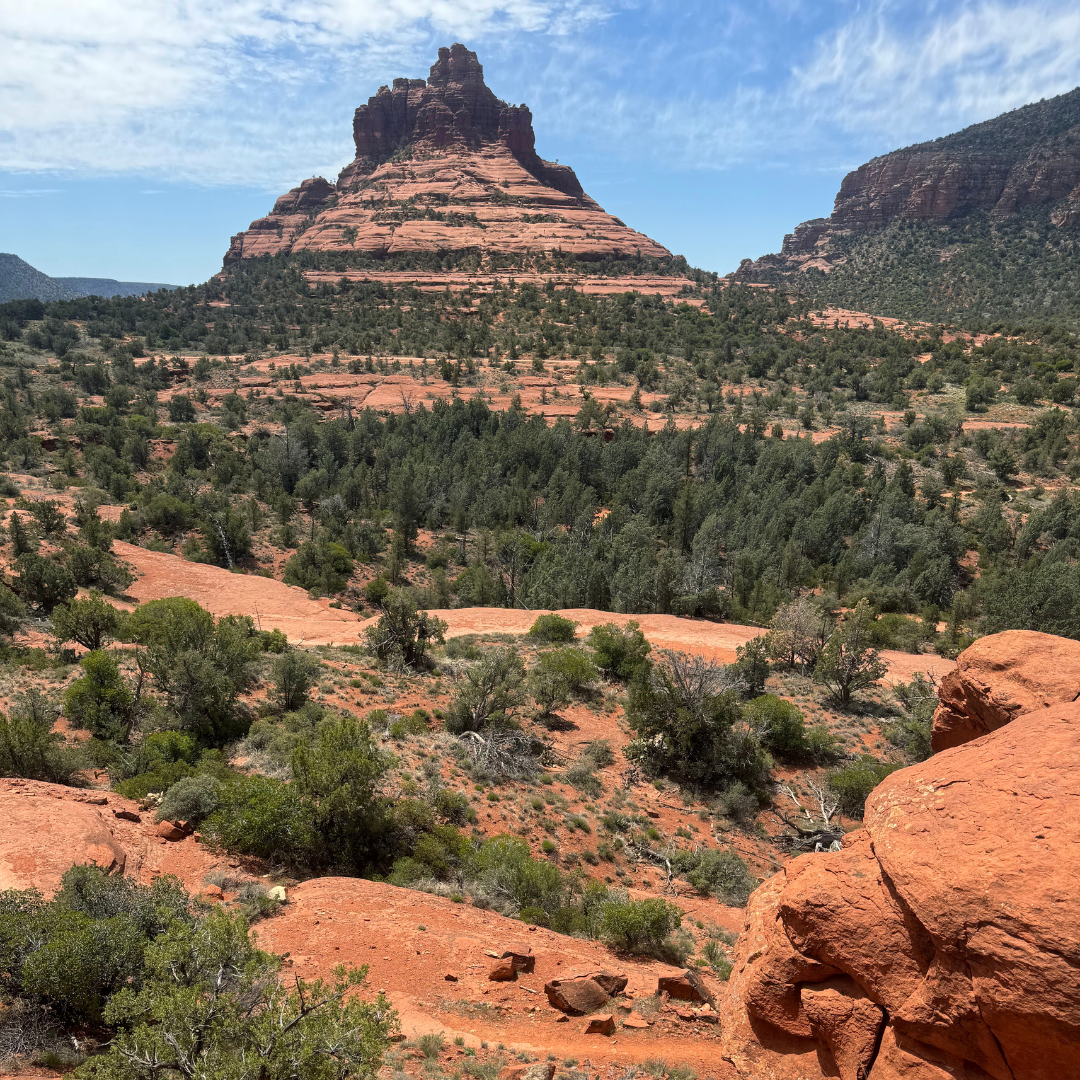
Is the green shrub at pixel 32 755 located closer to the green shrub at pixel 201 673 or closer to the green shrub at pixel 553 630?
the green shrub at pixel 201 673

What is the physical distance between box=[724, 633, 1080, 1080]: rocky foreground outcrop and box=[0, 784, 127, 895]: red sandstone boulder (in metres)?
10.2

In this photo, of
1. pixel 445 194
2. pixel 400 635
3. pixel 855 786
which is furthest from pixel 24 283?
pixel 855 786

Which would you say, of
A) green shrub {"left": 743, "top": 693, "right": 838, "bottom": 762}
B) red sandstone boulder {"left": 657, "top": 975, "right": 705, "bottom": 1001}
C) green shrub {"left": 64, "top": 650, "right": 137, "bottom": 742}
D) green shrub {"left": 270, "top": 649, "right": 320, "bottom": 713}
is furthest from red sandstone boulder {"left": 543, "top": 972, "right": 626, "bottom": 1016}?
green shrub {"left": 64, "top": 650, "right": 137, "bottom": 742}

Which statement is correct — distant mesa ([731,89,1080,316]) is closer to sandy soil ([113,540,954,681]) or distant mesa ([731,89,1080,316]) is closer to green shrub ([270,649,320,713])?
sandy soil ([113,540,954,681])

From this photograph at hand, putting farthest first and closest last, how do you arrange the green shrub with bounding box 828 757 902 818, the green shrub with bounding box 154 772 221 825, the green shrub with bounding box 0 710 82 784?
1. the green shrub with bounding box 828 757 902 818
2. the green shrub with bounding box 0 710 82 784
3. the green shrub with bounding box 154 772 221 825

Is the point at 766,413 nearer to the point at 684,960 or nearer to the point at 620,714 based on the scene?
the point at 620,714

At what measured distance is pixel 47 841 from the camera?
10508mm

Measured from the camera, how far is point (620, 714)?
23281 millimetres

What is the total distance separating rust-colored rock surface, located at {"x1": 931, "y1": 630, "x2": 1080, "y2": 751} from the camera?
7.04 metres

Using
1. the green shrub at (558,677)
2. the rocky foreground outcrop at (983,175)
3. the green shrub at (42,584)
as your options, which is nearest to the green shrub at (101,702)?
the green shrub at (42,584)

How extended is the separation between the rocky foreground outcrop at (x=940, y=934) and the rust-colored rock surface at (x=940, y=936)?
0.01 m

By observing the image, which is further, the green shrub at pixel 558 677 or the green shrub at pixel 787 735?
the green shrub at pixel 558 677

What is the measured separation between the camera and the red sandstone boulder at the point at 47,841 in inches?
380

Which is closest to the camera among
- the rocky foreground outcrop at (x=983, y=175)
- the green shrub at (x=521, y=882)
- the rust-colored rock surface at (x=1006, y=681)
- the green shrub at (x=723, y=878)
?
the rust-colored rock surface at (x=1006, y=681)
